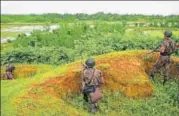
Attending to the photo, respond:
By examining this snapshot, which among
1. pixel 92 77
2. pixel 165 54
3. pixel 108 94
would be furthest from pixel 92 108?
pixel 165 54

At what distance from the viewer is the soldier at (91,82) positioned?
1319cm

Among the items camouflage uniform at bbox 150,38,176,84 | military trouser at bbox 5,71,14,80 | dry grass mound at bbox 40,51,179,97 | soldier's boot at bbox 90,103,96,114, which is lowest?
military trouser at bbox 5,71,14,80

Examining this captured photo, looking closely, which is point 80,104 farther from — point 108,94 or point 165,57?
point 165,57

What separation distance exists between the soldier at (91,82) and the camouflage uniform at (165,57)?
3.10m

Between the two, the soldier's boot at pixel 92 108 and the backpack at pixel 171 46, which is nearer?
the soldier's boot at pixel 92 108

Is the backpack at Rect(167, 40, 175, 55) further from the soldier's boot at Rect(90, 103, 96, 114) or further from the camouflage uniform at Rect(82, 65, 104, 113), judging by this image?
the soldier's boot at Rect(90, 103, 96, 114)

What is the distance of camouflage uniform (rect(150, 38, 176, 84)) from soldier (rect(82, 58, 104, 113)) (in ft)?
10.2

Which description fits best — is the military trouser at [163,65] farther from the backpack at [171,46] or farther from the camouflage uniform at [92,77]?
the camouflage uniform at [92,77]

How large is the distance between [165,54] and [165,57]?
0.40 ft

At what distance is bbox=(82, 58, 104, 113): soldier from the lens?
13188 mm

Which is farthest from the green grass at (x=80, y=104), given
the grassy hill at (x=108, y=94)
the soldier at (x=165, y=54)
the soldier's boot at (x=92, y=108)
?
the soldier at (x=165, y=54)

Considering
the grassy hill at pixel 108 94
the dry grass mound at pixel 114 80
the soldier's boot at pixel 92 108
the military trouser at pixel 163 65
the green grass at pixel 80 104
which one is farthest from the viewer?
the military trouser at pixel 163 65

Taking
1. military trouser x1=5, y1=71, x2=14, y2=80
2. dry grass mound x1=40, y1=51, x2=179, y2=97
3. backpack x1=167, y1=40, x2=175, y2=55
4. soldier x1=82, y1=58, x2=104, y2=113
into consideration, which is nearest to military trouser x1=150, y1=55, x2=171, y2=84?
backpack x1=167, y1=40, x2=175, y2=55

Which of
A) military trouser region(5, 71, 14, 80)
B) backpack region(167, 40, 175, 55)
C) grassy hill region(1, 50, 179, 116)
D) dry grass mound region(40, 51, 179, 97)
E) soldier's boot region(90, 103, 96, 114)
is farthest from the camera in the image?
military trouser region(5, 71, 14, 80)
